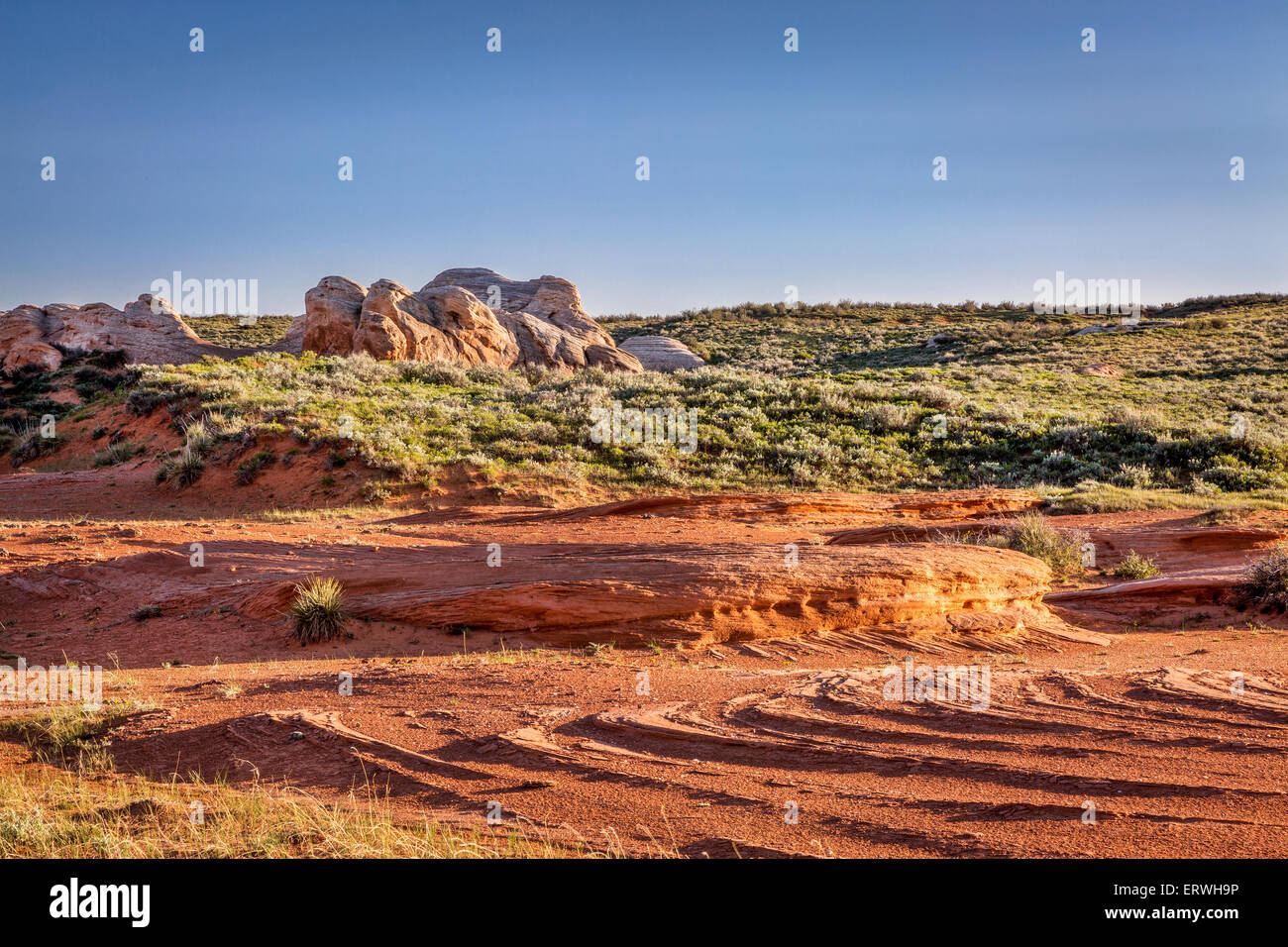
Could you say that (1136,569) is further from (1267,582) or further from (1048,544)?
(1267,582)

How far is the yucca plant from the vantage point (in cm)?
863

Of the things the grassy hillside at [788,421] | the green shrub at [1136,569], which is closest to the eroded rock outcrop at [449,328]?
the grassy hillside at [788,421]

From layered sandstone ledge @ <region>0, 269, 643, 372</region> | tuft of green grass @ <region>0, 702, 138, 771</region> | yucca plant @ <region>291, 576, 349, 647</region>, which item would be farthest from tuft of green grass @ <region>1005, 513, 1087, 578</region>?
layered sandstone ledge @ <region>0, 269, 643, 372</region>

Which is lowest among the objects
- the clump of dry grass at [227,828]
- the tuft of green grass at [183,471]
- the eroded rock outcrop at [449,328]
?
the clump of dry grass at [227,828]

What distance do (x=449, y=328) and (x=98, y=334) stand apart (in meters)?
19.4

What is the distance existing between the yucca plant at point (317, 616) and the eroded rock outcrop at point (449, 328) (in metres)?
23.1

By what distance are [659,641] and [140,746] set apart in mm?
4625

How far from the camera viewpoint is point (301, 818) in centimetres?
409

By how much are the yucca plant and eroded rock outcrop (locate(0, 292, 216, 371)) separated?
34064 millimetres

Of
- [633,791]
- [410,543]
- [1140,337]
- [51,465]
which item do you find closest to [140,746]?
[633,791]

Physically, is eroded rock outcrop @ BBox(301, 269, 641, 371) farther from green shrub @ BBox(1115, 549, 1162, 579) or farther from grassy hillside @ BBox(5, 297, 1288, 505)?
green shrub @ BBox(1115, 549, 1162, 579)

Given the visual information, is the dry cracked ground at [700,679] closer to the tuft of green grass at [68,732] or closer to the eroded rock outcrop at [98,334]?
the tuft of green grass at [68,732]

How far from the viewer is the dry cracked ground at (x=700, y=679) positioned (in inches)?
166

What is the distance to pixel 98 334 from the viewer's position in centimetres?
3850
